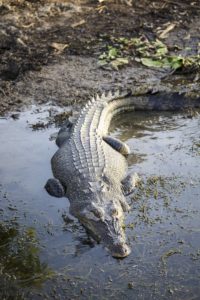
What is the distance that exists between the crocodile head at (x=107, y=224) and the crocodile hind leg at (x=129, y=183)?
0.40 m

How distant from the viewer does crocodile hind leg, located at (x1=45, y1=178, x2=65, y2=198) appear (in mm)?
5809

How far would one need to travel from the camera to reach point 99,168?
587 cm

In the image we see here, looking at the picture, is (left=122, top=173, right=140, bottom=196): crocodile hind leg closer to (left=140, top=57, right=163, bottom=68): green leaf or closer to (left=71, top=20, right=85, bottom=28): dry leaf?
(left=140, top=57, right=163, bottom=68): green leaf

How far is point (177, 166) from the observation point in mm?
6273

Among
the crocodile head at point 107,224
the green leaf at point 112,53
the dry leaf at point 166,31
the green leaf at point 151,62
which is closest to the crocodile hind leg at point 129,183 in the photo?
the crocodile head at point 107,224

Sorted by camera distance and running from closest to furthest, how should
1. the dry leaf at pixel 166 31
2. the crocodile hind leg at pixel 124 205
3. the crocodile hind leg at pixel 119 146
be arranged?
the crocodile hind leg at pixel 124 205, the crocodile hind leg at pixel 119 146, the dry leaf at pixel 166 31

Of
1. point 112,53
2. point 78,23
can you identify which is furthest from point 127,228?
point 78,23

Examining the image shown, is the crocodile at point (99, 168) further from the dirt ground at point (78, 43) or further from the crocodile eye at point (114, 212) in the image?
the dirt ground at point (78, 43)

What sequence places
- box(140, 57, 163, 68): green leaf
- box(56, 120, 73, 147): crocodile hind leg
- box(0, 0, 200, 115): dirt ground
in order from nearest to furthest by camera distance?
box(56, 120, 73, 147): crocodile hind leg → box(0, 0, 200, 115): dirt ground → box(140, 57, 163, 68): green leaf

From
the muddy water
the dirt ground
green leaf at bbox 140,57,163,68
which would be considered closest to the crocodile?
the muddy water

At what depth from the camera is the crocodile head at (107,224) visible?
4.77m

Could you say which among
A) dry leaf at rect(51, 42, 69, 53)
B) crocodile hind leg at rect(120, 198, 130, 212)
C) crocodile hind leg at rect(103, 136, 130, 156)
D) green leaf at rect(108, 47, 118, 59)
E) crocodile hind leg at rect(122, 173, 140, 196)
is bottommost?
crocodile hind leg at rect(120, 198, 130, 212)

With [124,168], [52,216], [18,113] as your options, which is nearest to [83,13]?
[18,113]

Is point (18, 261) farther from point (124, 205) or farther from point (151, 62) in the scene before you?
point (151, 62)
